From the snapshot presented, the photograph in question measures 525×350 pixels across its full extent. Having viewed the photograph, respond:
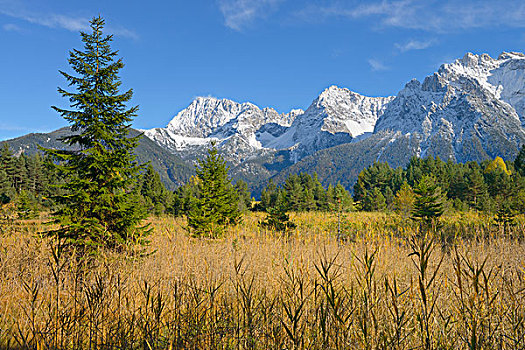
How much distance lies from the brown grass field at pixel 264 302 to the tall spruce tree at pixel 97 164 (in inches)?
52.9

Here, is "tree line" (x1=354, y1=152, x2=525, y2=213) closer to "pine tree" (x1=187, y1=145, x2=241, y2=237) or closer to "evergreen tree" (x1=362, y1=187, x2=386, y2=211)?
"evergreen tree" (x1=362, y1=187, x2=386, y2=211)

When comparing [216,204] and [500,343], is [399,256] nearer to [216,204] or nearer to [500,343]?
[500,343]

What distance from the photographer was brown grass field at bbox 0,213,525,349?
1.57m

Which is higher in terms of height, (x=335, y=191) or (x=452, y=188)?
(x=452, y=188)

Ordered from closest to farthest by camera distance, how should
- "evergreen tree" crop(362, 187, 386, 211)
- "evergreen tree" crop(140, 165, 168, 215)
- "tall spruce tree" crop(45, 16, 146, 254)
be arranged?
"tall spruce tree" crop(45, 16, 146, 254)
"evergreen tree" crop(362, 187, 386, 211)
"evergreen tree" crop(140, 165, 168, 215)

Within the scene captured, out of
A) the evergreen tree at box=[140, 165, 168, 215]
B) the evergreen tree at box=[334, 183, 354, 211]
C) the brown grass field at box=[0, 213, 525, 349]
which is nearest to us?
the brown grass field at box=[0, 213, 525, 349]

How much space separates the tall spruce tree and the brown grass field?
52.9 inches

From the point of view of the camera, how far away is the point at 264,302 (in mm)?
2949

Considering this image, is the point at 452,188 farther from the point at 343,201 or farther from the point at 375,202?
the point at 343,201

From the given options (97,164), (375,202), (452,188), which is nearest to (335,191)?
(375,202)

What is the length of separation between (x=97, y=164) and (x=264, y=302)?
19.3ft

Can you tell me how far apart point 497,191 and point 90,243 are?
36895mm

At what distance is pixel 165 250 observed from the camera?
18.1ft

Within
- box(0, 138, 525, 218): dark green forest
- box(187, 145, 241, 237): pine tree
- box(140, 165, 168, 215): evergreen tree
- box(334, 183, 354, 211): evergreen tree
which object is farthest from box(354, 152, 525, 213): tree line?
box(140, 165, 168, 215): evergreen tree
